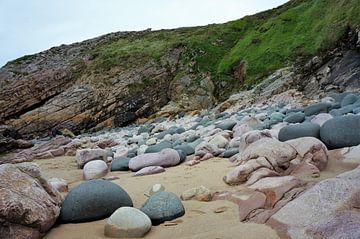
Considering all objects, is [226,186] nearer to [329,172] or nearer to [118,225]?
[329,172]

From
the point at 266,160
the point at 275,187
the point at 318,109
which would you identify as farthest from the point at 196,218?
the point at 318,109

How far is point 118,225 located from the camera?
9.22ft

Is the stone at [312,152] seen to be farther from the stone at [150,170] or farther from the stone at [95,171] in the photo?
the stone at [95,171]

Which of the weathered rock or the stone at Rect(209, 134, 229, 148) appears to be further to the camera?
the stone at Rect(209, 134, 229, 148)

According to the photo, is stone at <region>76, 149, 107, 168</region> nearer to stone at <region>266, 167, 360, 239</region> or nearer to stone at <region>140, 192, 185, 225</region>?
stone at <region>140, 192, 185, 225</region>

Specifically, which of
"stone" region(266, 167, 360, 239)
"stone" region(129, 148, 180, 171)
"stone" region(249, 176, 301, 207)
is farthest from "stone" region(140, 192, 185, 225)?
"stone" region(129, 148, 180, 171)

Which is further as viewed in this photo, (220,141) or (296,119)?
(296,119)

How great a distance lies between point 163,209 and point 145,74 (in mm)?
21806

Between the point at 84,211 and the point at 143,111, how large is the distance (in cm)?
1947

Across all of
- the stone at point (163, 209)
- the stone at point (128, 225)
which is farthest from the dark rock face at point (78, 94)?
the stone at point (128, 225)

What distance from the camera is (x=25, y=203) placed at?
280 cm

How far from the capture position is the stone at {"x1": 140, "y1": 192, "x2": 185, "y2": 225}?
10.0 feet

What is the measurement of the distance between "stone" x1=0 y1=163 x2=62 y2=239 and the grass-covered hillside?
582 inches

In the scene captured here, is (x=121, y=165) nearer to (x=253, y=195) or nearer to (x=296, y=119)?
(x=253, y=195)
